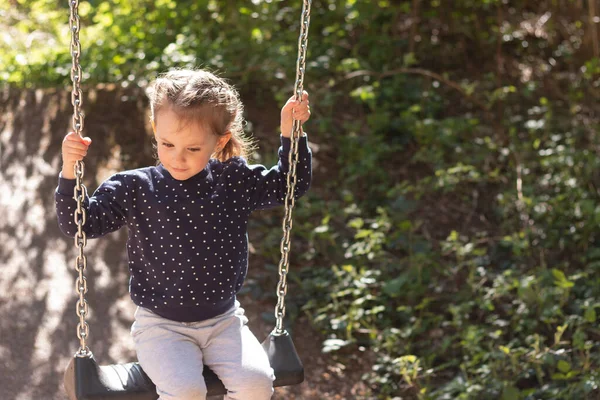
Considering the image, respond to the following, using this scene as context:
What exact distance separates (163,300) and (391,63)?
541cm

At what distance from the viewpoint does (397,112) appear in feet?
25.4

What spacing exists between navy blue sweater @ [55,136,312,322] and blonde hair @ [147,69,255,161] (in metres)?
0.22

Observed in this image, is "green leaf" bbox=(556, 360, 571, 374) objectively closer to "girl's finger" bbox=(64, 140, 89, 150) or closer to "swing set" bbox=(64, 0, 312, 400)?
"swing set" bbox=(64, 0, 312, 400)

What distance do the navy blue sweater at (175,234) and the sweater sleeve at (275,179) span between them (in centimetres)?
11

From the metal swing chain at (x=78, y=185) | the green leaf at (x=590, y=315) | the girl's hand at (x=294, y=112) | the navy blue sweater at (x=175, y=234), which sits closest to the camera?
the metal swing chain at (x=78, y=185)

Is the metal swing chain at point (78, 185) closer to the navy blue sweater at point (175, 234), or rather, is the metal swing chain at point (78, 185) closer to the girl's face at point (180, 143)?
the navy blue sweater at point (175, 234)

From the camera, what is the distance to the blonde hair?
121 inches

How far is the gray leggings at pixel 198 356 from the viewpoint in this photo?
305 centimetres

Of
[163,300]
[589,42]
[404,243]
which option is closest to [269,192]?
[163,300]

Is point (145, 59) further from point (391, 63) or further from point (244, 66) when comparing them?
point (391, 63)

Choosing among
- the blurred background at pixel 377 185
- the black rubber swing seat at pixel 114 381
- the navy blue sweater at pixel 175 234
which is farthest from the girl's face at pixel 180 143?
the blurred background at pixel 377 185

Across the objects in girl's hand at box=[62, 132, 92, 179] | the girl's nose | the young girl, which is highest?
girl's hand at box=[62, 132, 92, 179]

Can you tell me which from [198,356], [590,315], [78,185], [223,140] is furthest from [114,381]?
[590,315]

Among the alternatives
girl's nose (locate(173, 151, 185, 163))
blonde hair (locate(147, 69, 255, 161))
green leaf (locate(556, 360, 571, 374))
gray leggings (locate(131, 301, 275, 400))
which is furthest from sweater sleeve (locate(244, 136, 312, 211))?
green leaf (locate(556, 360, 571, 374))
